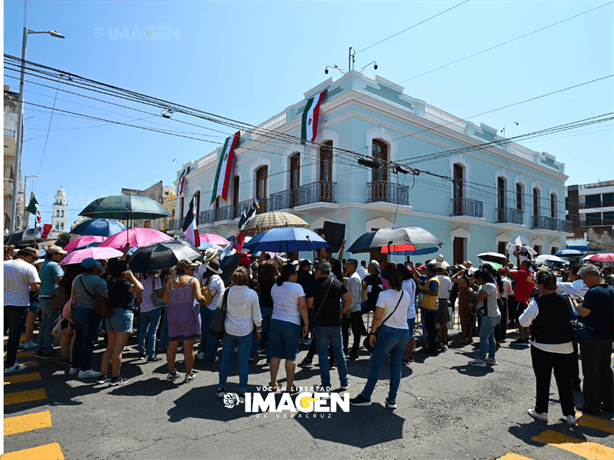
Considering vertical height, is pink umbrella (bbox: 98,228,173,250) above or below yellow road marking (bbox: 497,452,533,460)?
above

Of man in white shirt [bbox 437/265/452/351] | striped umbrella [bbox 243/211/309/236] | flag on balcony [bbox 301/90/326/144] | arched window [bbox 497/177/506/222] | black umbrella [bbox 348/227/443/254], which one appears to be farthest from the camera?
arched window [bbox 497/177/506/222]

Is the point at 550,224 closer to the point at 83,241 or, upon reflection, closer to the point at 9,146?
the point at 83,241

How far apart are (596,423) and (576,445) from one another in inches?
32.5

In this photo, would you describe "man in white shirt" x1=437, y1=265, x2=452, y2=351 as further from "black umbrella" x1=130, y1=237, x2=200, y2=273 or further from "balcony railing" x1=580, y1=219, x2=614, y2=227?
"balcony railing" x1=580, y1=219, x2=614, y2=227

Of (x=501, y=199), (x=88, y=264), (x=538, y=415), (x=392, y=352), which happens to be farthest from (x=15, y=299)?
(x=501, y=199)

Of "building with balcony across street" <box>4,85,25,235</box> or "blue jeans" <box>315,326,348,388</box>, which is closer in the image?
"blue jeans" <box>315,326,348,388</box>

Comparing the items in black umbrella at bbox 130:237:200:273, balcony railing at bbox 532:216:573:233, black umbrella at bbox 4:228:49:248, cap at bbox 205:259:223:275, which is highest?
balcony railing at bbox 532:216:573:233

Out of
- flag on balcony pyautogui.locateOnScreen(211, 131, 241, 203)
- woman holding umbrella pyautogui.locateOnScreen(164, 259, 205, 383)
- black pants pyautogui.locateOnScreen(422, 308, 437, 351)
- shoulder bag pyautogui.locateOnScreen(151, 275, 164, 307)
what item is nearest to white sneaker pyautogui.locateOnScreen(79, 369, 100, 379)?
woman holding umbrella pyautogui.locateOnScreen(164, 259, 205, 383)

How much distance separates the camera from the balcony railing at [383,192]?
52.6 feet

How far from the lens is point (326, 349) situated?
17.0 ft

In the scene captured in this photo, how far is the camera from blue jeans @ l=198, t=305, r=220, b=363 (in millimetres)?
6555

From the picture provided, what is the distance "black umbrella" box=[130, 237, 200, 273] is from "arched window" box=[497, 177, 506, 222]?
2055 cm

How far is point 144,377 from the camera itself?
5.75 m

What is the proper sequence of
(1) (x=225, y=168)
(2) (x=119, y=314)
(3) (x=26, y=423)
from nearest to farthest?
(3) (x=26, y=423), (2) (x=119, y=314), (1) (x=225, y=168)
